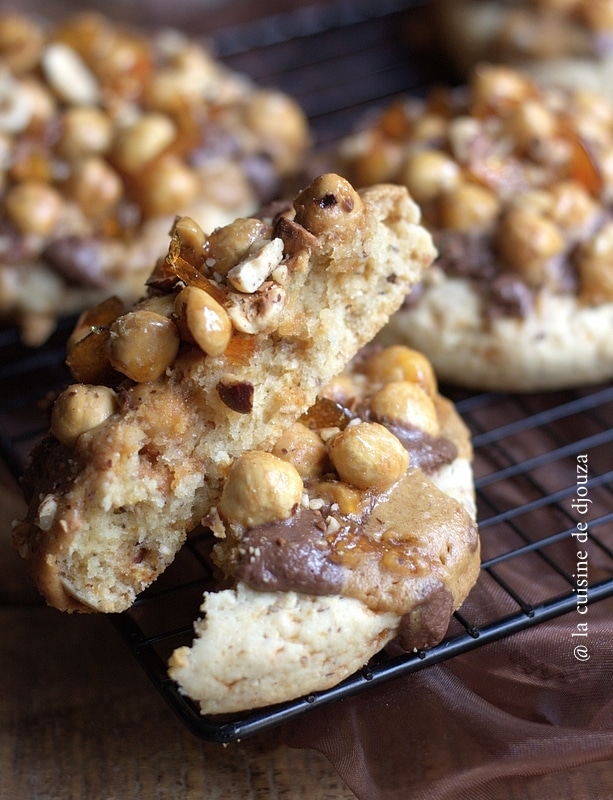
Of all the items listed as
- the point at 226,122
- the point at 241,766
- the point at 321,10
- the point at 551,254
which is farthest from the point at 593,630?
the point at 321,10

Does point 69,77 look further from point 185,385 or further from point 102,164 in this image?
point 185,385

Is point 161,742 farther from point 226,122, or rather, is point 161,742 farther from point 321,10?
point 321,10

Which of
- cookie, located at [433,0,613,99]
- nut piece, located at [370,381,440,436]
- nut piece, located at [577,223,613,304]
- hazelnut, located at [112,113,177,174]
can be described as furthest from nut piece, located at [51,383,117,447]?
cookie, located at [433,0,613,99]

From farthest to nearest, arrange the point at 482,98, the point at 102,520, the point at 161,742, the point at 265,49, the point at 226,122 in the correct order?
1. the point at 265,49
2. the point at 226,122
3. the point at 482,98
4. the point at 161,742
5. the point at 102,520

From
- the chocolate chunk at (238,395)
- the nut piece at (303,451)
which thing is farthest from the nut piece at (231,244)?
the nut piece at (303,451)

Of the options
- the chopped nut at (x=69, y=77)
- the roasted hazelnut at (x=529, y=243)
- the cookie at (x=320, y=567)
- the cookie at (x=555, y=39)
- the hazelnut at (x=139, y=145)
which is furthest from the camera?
the cookie at (x=555, y=39)

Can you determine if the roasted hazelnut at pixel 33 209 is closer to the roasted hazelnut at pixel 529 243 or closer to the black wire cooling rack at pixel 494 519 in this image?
the black wire cooling rack at pixel 494 519
